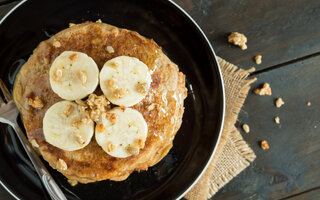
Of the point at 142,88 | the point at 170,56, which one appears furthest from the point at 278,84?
the point at 142,88

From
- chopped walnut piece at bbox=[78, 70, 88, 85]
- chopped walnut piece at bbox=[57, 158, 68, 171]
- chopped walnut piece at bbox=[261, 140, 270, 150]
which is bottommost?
chopped walnut piece at bbox=[57, 158, 68, 171]

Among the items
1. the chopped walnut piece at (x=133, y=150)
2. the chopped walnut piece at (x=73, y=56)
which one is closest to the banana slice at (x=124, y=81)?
the chopped walnut piece at (x=73, y=56)

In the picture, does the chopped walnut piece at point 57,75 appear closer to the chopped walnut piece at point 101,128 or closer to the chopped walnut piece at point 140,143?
the chopped walnut piece at point 101,128

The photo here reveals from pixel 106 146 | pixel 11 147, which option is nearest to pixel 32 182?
pixel 11 147

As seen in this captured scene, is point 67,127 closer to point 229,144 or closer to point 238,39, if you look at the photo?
point 229,144

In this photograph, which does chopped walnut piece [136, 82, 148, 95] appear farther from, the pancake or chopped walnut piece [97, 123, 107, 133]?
chopped walnut piece [97, 123, 107, 133]

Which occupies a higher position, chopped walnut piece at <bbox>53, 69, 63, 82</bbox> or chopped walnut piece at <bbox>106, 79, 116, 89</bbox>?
chopped walnut piece at <bbox>106, 79, 116, 89</bbox>

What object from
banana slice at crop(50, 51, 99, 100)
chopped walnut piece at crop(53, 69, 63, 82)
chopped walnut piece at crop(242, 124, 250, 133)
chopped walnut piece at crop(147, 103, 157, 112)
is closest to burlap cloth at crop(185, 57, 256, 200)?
chopped walnut piece at crop(242, 124, 250, 133)
